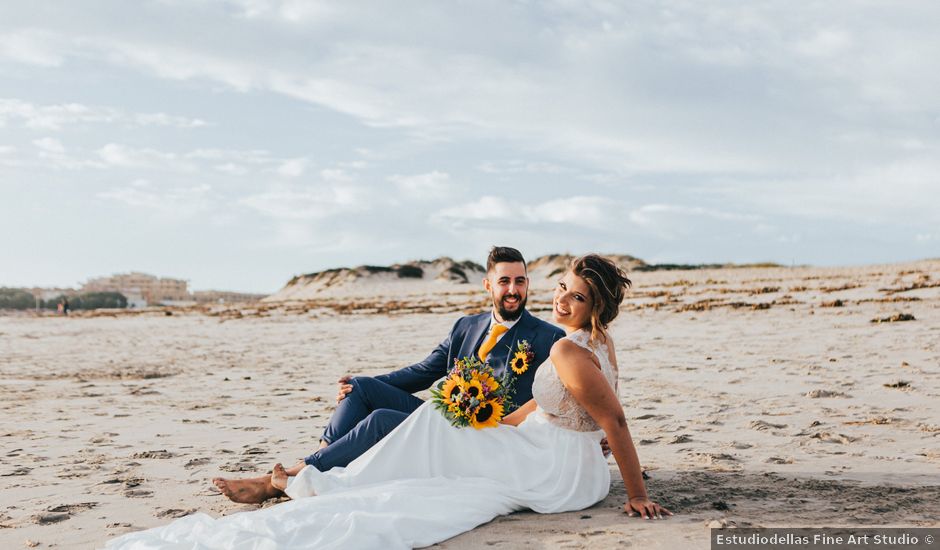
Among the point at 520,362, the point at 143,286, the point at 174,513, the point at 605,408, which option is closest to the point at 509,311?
the point at 520,362

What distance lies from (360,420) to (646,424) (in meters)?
2.94

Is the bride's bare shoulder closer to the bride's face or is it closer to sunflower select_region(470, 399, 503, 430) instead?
the bride's face

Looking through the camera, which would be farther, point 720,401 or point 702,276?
point 702,276

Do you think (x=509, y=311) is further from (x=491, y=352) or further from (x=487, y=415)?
(x=487, y=415)

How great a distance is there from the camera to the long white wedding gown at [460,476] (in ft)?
12.5

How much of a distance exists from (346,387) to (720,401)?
420 centimetres

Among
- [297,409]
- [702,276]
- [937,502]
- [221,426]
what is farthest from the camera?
[702,276]

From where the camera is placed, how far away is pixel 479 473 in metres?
4.29

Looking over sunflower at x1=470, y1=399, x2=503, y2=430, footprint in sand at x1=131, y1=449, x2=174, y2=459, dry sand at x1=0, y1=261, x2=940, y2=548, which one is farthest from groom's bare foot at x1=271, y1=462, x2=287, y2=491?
footprint in sand at x1=131, y1=449, x2=174, y2=459

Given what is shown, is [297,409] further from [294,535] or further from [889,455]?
[889,455]

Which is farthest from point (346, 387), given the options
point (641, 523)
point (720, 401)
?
point (720, 401)

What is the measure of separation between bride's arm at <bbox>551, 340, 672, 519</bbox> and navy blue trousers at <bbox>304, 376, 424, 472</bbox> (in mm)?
1155

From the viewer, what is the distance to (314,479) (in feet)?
14.0

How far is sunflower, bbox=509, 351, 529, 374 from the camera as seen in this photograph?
16.5ft
